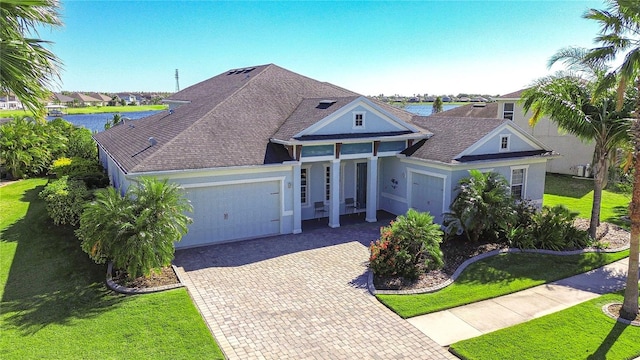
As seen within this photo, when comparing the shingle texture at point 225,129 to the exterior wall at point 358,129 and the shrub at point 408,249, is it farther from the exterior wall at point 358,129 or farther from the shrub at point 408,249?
the shrub at point 408,249

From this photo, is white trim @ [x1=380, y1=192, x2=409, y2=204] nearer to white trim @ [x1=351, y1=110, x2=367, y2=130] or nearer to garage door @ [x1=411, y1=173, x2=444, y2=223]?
garage door @ [x1=411, y1=173, x2=444, y2=223]

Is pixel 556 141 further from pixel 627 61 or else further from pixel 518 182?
pixel 627 61

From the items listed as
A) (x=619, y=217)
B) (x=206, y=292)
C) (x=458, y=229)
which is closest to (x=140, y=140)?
(x=206, y=292)

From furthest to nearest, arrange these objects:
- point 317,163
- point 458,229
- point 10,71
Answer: point 317,163 < point 458,229 < point 10,71

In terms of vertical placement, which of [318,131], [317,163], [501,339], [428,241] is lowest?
[501,339]

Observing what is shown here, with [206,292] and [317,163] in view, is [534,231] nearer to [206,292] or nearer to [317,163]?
[317,163]

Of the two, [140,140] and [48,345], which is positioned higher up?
[140,140]

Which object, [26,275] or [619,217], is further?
[619,217]
